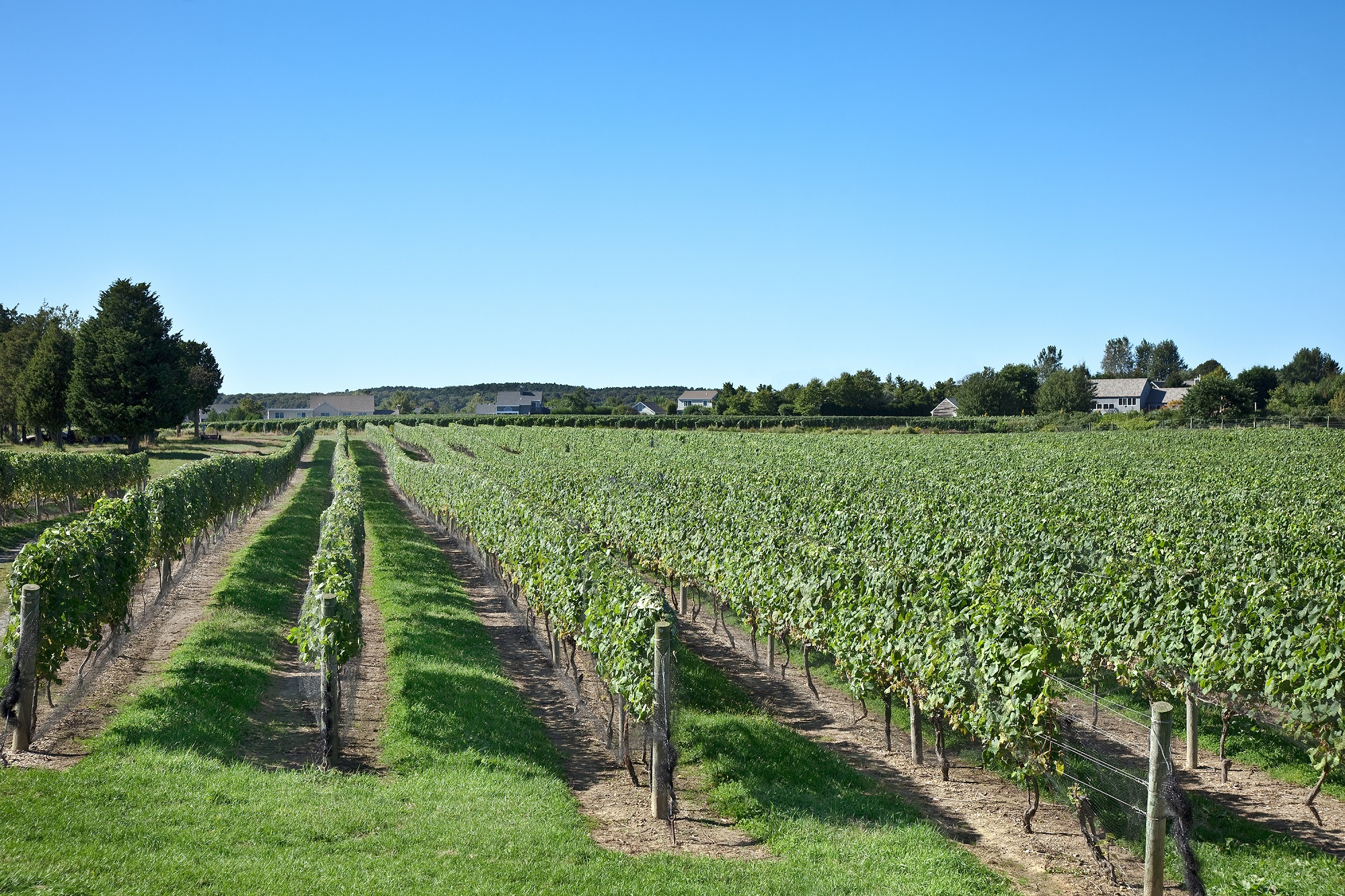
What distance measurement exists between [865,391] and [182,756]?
10564 cm

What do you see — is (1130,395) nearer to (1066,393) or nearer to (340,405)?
(1066,393)

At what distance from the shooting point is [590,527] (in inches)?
806

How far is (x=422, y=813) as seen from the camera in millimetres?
7621

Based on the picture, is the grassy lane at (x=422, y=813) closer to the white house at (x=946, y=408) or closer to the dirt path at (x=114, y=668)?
the dirt path at (x=114, y=668)

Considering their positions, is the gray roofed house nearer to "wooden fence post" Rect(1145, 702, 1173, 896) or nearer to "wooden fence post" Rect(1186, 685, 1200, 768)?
"wooden fence post" Rect(1186, 685, 1200, 768)

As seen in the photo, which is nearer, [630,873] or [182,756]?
[630,873]

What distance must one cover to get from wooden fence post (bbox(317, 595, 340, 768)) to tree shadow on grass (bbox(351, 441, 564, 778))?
569 millimetres

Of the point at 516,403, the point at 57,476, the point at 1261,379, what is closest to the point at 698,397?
the point at 516,403

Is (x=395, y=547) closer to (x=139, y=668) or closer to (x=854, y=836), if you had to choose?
(x=139, y=668)

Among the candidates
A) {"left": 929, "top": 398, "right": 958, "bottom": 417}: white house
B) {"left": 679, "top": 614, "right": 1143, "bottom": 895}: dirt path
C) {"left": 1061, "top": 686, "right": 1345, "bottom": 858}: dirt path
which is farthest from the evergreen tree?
{"left": 929, "top": 398, "right": 958, "bottom": 417}: white house

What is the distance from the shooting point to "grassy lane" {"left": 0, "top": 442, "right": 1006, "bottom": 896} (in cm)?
632

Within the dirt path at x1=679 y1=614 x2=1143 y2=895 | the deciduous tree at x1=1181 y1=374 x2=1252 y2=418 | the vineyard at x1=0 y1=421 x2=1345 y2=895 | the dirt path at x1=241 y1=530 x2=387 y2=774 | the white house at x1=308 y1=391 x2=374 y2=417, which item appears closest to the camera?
the vineyard at x1=0 y1=421 x2=1345 y2=895

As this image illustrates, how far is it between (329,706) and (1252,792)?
992 centimetres

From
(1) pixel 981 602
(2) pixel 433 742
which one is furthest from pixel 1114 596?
(2) pixel 433 742
